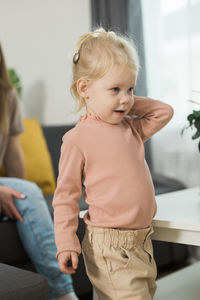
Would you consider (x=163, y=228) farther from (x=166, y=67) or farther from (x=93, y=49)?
(x=166, y=67)

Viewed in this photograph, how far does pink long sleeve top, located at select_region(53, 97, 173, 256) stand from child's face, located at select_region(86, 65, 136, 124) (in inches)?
1.6

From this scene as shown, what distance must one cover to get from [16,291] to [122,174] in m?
0.38

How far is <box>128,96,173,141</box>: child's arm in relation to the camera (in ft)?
4.37

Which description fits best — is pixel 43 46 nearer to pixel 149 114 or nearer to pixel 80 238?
pixel 80 238

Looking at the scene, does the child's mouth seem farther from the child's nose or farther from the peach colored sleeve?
the peach colored sleeve

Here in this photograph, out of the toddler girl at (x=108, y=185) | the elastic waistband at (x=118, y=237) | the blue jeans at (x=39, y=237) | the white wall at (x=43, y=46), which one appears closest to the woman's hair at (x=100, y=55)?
the toddler girl at (x=108, y=185)

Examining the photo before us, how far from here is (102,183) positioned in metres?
1.19

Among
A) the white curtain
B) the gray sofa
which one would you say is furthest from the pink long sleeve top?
the white curtain

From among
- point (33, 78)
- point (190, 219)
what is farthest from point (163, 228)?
point (33, 78)

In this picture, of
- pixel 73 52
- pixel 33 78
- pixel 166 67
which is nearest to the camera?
pixel 73 52

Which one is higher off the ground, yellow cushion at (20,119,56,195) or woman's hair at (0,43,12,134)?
woman's hair at (0,43,12,134)

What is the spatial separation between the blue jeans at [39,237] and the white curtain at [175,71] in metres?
1.29

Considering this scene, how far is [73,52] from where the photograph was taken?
1.26 meters

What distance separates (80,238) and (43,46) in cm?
163
